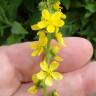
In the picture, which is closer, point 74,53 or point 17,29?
point 74,53

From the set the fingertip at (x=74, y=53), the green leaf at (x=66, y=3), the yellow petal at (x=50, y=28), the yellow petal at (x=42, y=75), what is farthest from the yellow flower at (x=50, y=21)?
the green leaf at (x=66, y=3)

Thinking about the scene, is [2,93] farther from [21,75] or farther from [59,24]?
[59,24]

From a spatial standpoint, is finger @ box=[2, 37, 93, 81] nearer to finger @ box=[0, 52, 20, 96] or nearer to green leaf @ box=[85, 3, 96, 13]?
finger @ box=[0, 52, 20, 96]

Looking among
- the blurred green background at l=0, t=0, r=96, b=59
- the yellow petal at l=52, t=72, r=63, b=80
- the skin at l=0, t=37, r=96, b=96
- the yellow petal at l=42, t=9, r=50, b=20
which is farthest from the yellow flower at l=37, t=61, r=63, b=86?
the blurred green background at l=0, t=0, r=96, b=59

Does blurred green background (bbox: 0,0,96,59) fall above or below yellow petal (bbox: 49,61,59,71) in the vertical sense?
below

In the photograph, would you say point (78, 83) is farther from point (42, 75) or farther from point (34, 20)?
point (34, 20)

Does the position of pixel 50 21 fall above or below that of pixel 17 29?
above

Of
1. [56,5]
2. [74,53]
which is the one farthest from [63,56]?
[56,5]
